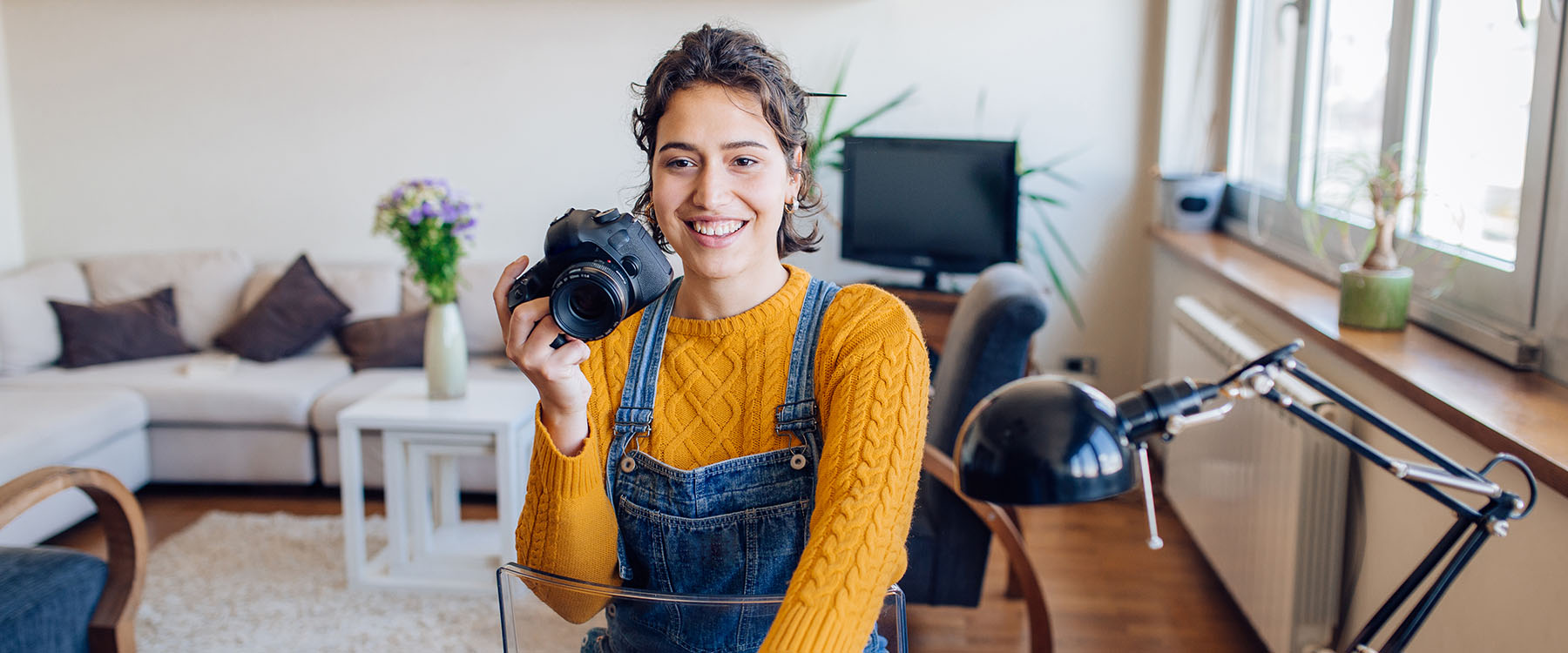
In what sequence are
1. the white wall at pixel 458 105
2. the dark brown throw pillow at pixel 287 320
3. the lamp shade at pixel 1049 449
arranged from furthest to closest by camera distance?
1. the white wall at pixel 458 105
2. the dark brown throw pillow at pixel 287 320
3. the lamp shade at pixel 1049 449

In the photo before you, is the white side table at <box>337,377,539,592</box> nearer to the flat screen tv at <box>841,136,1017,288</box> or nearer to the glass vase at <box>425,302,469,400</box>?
the glass vase at <box>425,302,469,400</box>

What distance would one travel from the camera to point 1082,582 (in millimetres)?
2807

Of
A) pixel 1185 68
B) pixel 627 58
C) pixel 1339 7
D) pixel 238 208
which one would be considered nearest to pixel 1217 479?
pixel 1339 7

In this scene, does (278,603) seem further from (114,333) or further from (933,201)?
(933,201)

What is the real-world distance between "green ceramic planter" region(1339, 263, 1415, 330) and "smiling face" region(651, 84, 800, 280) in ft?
4.38

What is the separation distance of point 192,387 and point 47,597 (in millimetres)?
1572

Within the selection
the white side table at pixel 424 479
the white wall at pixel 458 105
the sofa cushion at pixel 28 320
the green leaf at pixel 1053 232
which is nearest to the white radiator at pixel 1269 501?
the green leaf at pixel 1053 232

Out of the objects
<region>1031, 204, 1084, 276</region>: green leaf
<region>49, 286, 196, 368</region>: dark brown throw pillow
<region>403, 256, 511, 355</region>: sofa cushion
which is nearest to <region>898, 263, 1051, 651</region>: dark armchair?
<region>1031, 204, 1084, 276</region>: green leaf

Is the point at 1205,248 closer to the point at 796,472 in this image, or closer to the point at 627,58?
the point at 627,58

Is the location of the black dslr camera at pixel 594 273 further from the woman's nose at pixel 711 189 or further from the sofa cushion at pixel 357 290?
the sofa cushion at pixel 357 290

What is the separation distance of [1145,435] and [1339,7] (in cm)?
247

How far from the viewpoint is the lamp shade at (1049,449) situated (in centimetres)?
69

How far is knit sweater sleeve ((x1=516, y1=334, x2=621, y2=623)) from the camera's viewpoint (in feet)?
3.69

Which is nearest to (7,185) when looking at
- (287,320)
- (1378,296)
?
(287,320)
